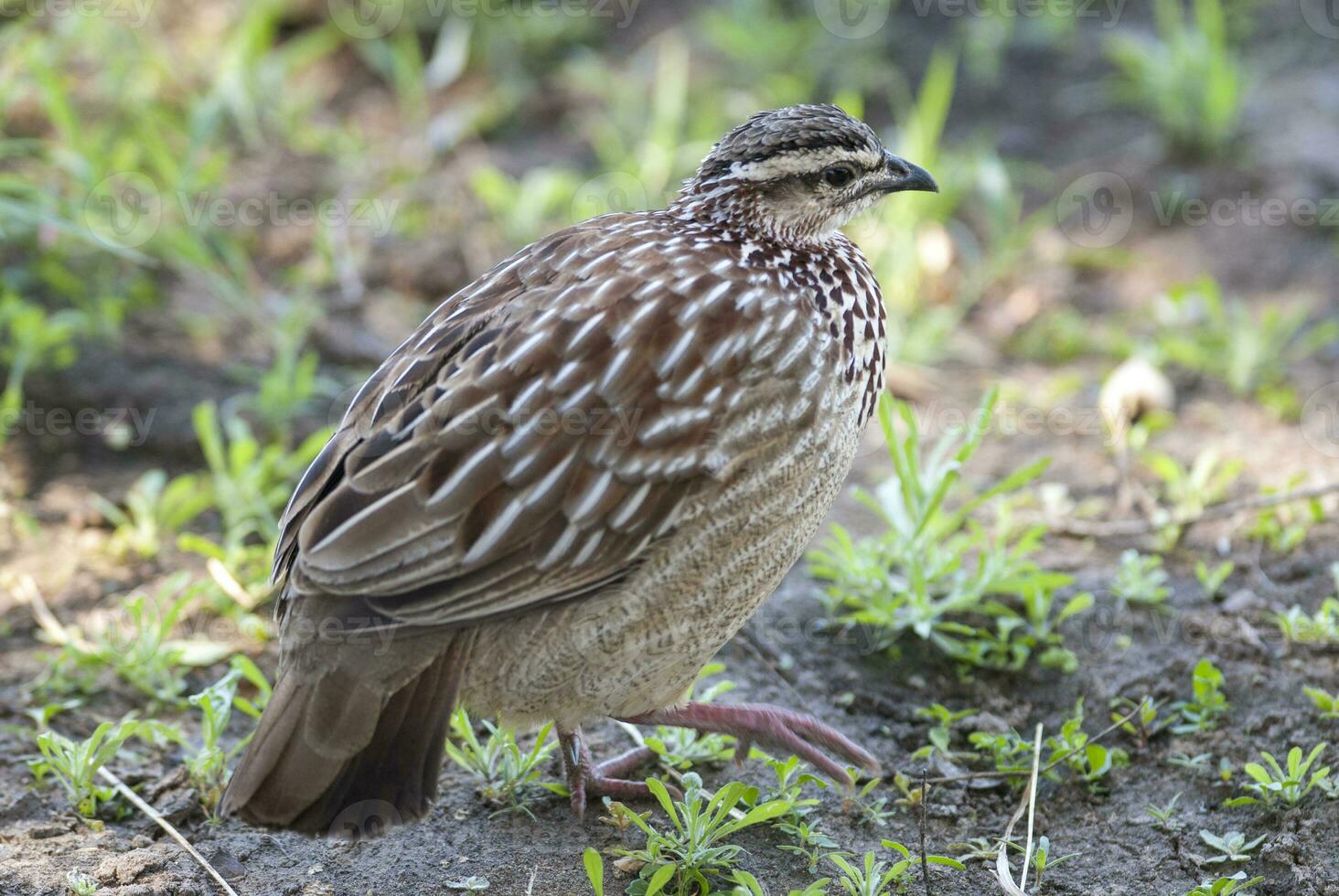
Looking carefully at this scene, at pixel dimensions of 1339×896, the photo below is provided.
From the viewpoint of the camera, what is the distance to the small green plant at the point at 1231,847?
356 cm

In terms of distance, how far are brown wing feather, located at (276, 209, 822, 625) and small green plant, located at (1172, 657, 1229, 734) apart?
4.87ft

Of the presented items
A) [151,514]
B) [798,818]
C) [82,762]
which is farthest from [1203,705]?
[151,514]

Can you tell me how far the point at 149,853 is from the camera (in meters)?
3.54

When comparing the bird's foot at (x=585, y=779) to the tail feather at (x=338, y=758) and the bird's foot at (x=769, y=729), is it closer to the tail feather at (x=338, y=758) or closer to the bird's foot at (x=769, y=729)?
the bird's foot at (x=769, y=729)

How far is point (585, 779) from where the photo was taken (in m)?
3.84

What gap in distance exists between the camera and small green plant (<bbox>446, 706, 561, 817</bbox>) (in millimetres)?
3854

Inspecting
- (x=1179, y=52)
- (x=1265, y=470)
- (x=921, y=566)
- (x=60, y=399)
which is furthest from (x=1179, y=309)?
(x=60, y=399)

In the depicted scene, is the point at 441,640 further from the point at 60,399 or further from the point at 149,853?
the point at 60,399

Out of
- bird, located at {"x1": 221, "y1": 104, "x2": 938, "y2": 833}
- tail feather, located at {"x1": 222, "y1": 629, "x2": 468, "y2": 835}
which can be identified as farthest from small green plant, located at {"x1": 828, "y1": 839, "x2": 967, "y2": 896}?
tail feather, located at {"x1": 222, "y1": 629, "x2": 468, "y2": 835}

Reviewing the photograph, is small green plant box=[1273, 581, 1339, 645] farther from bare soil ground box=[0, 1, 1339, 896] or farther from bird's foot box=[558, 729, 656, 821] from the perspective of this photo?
bird's foot box=[558, 729, 656, 821]

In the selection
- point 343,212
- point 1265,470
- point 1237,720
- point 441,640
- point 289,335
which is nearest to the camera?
point 441,640

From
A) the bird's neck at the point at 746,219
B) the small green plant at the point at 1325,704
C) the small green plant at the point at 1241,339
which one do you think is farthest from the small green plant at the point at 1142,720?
the small green plant at the point at 1241,339

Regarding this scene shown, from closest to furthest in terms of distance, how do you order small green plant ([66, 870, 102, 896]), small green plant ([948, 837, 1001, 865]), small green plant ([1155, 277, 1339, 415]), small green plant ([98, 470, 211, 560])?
small green plant ([66, 870, 102, 896]) → small green plant ([948, 837, 1001, 865]) → small green plant ([98, 470, 211, 560]) → small green plant ([1155, 277, 1339, 415])

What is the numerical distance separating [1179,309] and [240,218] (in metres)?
4.30
